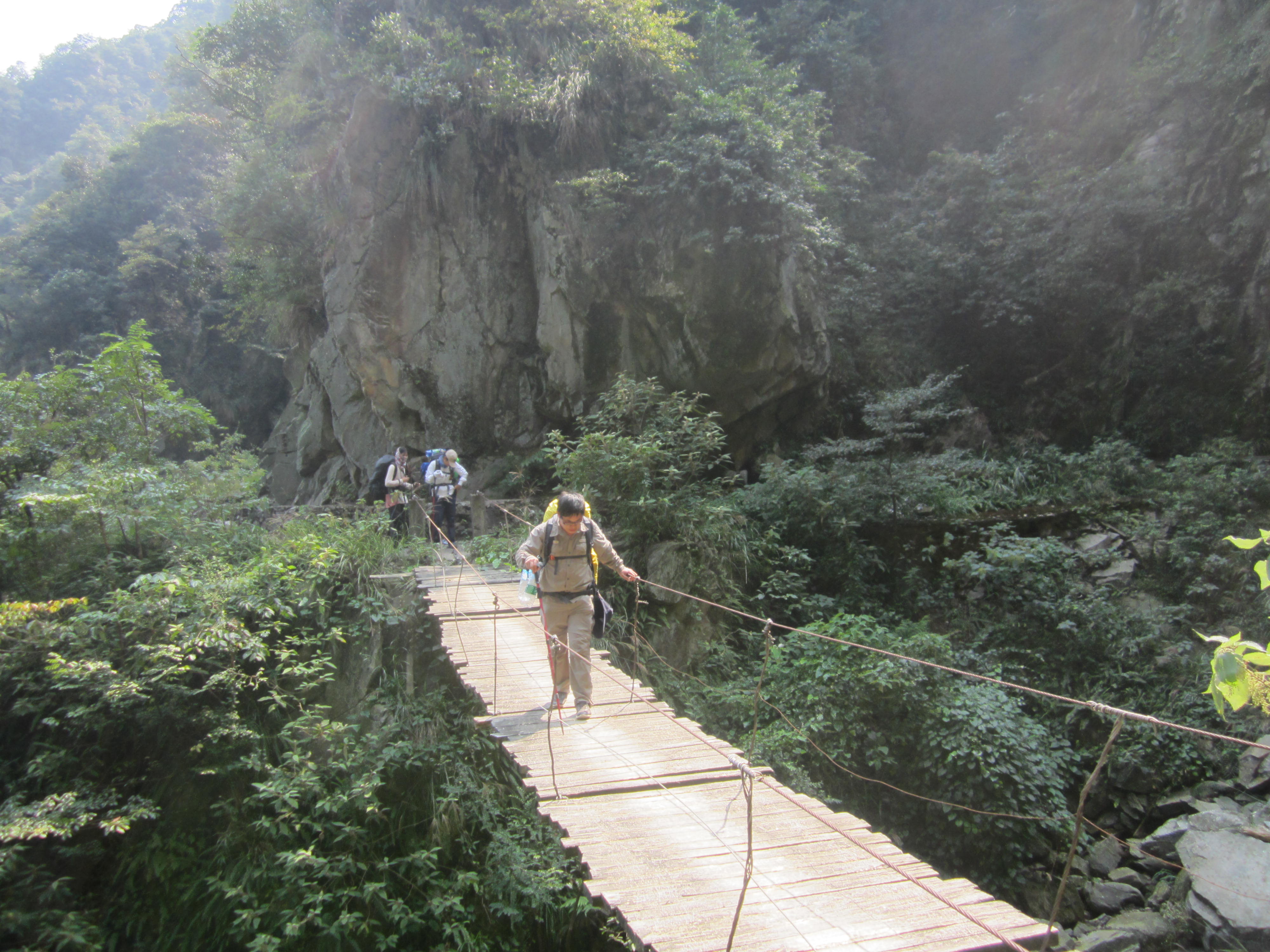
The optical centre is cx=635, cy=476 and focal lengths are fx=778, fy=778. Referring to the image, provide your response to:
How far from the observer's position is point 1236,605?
24.0 ft

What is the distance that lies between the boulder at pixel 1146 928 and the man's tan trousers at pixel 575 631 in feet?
12.8

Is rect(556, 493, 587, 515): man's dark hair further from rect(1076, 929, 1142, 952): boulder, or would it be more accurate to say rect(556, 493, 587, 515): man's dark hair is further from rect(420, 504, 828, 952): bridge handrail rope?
rect(1076, 929, 1142, 952): boulder

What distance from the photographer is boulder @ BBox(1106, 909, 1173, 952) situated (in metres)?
5.02

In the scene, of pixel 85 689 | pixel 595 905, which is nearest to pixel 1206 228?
pixel 595 905

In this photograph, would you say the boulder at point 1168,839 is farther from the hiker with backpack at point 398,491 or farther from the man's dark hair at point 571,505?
the hiker with backpack at point 398,491

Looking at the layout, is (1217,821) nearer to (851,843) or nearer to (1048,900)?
(1048,900)

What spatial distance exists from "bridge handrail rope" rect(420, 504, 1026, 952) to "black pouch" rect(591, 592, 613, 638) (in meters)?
0.19

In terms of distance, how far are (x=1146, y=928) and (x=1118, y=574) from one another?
→ 382 centimetres

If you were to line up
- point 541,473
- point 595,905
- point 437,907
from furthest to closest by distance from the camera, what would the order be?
point 541,473 < point 437,907 < point 595,905

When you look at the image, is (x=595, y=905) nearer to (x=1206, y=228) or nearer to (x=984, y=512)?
(x=984, y=512)

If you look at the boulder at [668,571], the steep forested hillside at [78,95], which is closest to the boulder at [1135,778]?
the boulder at [668,571]

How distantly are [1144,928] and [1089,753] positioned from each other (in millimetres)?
1602

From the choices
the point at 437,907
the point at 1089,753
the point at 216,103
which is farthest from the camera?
the point at 216,103

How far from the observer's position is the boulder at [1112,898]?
5.52m
